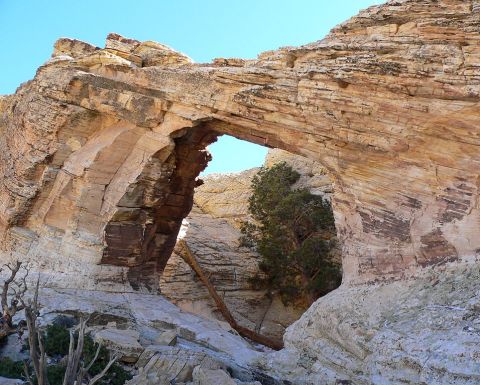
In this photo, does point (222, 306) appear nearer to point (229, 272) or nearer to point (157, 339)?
point (229, 272)

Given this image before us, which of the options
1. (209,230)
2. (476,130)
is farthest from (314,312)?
(209,230)

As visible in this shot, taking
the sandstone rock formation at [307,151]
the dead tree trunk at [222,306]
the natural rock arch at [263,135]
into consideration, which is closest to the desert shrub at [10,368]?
the sandstone rock formation at [307,151]

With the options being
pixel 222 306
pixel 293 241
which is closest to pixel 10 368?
pixel 222 306

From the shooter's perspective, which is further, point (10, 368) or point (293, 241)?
point (293, 241)

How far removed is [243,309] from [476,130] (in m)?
17.2

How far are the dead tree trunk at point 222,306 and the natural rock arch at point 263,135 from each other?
497 cm

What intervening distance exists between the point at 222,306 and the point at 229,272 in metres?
2.99

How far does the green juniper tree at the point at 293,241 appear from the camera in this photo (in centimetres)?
2530

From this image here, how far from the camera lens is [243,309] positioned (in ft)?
89.2

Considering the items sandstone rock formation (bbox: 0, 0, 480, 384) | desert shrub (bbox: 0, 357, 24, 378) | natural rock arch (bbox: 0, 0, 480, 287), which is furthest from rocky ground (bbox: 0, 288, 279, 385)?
natural rock arch (bbox: 0, 0, 480, 287)

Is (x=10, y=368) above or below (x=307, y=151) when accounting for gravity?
below

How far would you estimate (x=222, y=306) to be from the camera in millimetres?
25328

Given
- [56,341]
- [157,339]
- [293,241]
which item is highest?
[293,241]

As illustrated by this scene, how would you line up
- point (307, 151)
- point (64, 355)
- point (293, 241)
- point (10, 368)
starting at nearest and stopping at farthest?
point (10, 368)
point (64, 355)
point (307, 151)
point (293, 241)
